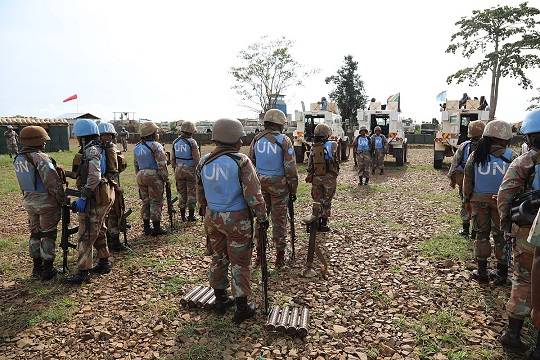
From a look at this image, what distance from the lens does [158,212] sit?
6.29 meters

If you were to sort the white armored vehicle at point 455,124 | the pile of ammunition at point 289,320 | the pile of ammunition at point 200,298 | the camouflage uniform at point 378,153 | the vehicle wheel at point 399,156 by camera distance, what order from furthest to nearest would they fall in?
the vehicle wheel at point 399,156, the white armored vehicle at point 455,124, the camouflage uniform at point 378,153, the pile of ammunition at point 200,298, the pile of ammunition at point 289,320

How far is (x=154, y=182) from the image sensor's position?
6074 millimetres

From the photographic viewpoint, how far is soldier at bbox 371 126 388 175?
12.5 metres

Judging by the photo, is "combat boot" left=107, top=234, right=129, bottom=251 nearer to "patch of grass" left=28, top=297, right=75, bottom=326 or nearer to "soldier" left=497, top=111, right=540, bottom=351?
"patch of grass" left=28, top=297, right=75, bottom=326

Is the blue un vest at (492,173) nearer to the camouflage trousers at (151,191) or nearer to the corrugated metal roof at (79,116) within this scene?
the camouflage trousers at (151,191)

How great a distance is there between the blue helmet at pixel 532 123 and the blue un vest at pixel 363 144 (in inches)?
316

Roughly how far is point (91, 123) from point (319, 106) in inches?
550

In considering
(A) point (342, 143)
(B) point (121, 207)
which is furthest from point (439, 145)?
(B) point (121, 207)

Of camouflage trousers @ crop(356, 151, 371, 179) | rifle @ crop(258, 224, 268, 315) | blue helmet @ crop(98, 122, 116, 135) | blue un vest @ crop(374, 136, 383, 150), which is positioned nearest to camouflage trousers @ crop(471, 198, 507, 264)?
rifle @ crop(258, 224, 268, 315)

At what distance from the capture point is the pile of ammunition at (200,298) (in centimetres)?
380

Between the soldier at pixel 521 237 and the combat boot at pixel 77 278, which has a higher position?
the soldier at pixel 521 237

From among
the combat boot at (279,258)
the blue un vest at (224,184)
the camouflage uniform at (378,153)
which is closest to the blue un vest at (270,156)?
the combat boot at (279,258)

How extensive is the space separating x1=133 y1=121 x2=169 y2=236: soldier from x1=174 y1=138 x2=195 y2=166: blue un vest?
649mm

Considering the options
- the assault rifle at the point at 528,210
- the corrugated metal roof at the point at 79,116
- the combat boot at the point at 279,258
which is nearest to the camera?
the assault rifle at the point at 528,210
